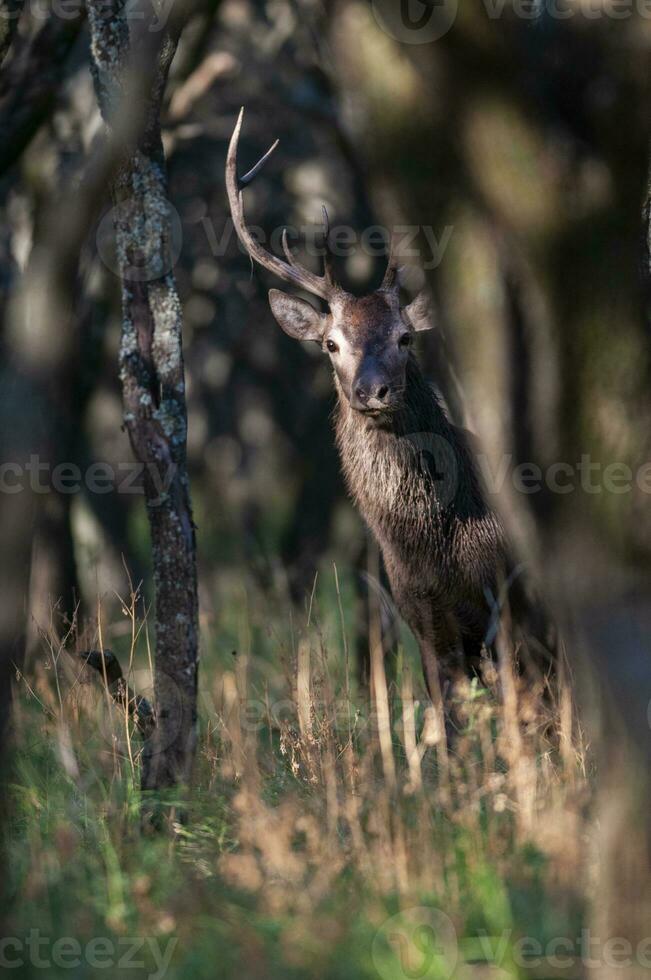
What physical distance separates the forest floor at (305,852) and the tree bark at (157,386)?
0.21 meters

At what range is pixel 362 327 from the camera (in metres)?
6.98

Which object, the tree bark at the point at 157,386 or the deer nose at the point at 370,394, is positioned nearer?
the tree bark at the point at 157,386

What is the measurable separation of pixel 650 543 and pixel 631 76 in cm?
105

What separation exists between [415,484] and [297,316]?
3.72 ft

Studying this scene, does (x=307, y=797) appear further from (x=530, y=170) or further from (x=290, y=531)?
(x=290, y=531)

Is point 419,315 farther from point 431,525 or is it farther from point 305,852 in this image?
point 305,852

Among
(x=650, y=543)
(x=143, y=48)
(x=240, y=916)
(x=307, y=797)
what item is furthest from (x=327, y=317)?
(x=650, y=543)

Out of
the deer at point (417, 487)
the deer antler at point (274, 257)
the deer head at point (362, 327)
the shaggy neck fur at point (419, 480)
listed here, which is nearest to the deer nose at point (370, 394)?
the deer head at point (362, 327)

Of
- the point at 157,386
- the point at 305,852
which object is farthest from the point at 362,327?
the point at 305,852

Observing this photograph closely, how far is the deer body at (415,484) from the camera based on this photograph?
22.8 feet

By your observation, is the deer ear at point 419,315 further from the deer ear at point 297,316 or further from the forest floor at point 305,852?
the forest floor at point 305,852

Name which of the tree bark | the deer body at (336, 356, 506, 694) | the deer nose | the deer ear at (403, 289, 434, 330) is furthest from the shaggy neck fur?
the tree bark

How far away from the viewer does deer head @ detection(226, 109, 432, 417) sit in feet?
21.9

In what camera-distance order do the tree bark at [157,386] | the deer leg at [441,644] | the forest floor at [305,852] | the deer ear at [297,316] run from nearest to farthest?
the forest floor at [305,852], the tree bark at [157,386], the deer leg at [441,644], the deer ear at [297,316]
